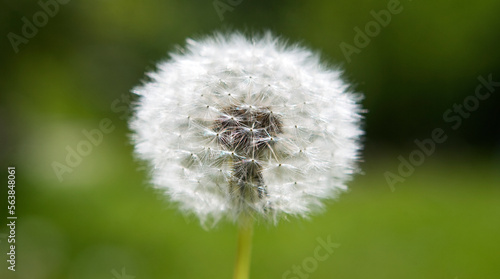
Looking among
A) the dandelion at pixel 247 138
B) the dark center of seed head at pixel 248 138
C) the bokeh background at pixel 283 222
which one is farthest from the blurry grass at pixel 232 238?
the dark center of seed head at pixel 248 138

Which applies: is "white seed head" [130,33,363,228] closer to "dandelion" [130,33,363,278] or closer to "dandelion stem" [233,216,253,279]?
"dandelion" [130,33,363,278]

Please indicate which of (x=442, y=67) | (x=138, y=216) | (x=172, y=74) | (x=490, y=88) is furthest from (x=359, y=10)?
(x=172, y=74)

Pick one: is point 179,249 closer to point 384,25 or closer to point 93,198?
point 93,198

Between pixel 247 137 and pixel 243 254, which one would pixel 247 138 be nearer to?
pixel 247 137

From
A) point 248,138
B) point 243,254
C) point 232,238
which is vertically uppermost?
point 232,238

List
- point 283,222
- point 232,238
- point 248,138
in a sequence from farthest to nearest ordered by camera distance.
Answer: point 232,238
point 283,222
point 248,138

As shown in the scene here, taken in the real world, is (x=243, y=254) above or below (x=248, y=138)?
below

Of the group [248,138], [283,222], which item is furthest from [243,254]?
[283,222]
